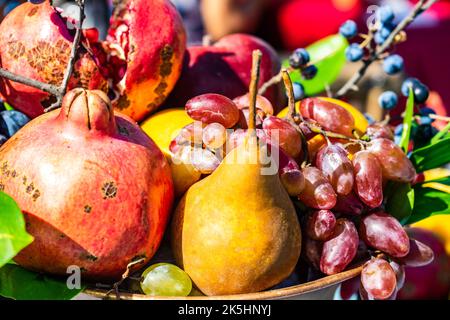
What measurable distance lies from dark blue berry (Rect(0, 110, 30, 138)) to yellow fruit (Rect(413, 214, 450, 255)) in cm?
89

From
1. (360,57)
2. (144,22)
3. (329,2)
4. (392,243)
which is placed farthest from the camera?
(329,2)

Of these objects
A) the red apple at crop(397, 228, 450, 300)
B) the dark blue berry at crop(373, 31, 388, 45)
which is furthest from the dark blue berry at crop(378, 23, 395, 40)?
the red apple at crop(397, 228, 450, 300)

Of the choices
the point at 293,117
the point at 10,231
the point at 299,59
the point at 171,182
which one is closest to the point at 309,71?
the point at 299,59

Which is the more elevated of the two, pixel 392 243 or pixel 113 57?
pixel 113 57

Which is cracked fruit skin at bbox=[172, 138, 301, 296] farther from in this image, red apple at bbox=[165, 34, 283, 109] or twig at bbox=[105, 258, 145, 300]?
red apple at bbox=[165, 34, 283, 109]

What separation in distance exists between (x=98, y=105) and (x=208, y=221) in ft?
0.60

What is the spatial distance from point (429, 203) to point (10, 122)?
62 cm

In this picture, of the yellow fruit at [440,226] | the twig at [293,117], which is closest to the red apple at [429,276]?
the yellow fruit at [440,226]

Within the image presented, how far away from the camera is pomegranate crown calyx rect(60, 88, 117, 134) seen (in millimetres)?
632

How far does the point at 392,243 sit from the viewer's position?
698 mm

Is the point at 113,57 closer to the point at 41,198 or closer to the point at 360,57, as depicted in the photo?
the point at 41,198

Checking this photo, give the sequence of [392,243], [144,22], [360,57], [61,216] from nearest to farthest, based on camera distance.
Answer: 1. [61,216]
2. [392,243]
3. [144,22]
4. [360,57]

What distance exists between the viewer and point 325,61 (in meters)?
1.11
